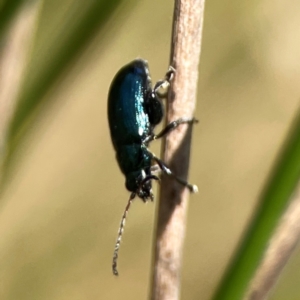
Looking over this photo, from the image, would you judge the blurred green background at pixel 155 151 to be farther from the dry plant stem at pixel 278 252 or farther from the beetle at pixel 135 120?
the dry plant stem at pixel 278 252

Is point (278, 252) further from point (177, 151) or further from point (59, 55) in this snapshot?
point (59, 55)

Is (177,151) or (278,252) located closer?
(278,252)

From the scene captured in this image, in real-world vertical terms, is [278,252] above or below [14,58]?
below

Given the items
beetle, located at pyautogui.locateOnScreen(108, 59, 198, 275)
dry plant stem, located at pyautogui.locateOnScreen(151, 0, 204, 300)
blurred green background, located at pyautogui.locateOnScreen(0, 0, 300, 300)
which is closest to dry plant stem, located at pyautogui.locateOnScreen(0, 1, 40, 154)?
dry plant stem, located at pyautogui.locateOnScreen(151, 0, 204, 300)

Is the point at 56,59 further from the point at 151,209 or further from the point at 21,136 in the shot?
the point at 151,209

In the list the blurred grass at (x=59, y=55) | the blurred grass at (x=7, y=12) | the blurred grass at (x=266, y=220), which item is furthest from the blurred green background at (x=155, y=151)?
the blurred grass at (x=266, y=220)

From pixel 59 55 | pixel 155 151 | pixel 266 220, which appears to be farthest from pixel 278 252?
pixel 155 151
